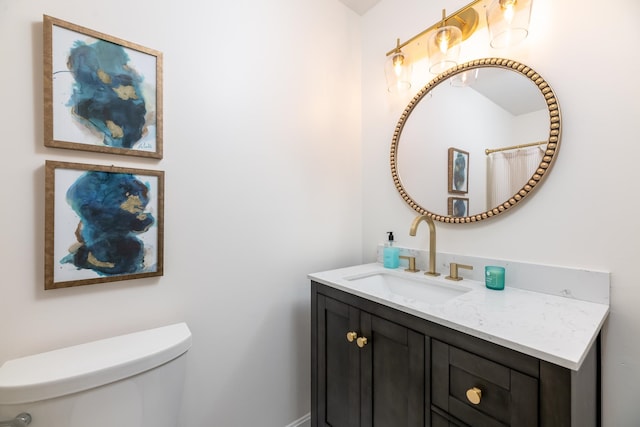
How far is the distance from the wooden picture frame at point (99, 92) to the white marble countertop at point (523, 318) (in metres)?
0.96

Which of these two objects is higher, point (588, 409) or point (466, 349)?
point (466, 349)

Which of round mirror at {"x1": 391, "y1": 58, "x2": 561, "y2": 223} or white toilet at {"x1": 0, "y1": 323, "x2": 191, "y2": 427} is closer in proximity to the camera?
white toilet at {"x1": 0, "y1": 323, "x2": 191, "y2": 427}

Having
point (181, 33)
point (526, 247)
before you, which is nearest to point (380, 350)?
point (526, 247)

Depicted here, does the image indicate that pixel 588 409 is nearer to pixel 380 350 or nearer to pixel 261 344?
pixel 380 350

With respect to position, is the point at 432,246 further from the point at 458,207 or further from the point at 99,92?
the point at 99,92

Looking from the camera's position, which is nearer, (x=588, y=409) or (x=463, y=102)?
(x=588, y=409)

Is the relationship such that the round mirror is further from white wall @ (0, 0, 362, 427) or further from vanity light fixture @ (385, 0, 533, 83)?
white wall @ (0, 0, 362, 427)

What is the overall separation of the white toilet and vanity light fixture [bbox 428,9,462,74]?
61.4 inches

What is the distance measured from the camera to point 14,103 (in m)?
0.82

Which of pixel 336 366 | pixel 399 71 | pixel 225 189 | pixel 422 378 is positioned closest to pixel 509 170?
pixel 399 71

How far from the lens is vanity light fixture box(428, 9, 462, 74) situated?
1.23 m

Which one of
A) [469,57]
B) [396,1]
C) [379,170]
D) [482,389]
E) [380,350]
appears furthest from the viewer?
[379,170]

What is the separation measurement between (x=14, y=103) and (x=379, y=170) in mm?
1515

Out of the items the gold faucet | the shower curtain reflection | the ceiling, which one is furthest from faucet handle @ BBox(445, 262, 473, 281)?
the ceiling
